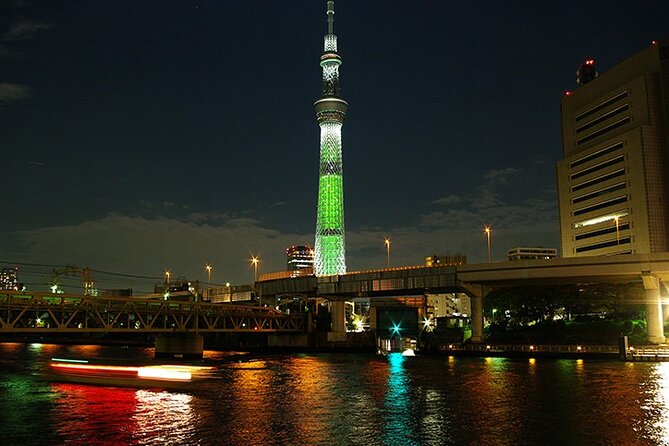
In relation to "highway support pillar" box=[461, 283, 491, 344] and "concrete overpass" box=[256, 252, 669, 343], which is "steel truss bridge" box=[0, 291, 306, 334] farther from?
"highway support pillar" box=[461, 283, 491, 344]

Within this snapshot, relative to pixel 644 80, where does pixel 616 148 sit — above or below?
below

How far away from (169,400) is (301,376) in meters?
25.1

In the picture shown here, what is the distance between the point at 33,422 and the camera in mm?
42656

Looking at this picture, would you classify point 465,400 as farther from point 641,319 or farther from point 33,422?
point 641,319

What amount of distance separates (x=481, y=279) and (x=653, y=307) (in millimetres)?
26901

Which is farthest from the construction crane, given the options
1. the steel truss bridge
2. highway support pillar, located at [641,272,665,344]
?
highway support pillar, located at [641,272,665,344]

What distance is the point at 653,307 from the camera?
99.1 m

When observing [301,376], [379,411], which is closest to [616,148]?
[301,376]

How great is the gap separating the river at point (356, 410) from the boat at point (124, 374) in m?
0.92

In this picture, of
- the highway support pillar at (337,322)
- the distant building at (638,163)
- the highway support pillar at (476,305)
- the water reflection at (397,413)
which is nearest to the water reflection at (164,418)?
the water reflection at (397,413)

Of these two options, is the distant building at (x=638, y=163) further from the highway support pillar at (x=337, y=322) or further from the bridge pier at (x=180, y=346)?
the bridge pier at (x=180, y=346)

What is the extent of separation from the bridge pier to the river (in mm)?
34977

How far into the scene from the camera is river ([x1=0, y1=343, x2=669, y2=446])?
37.8 m

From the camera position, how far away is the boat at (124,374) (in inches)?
2280
